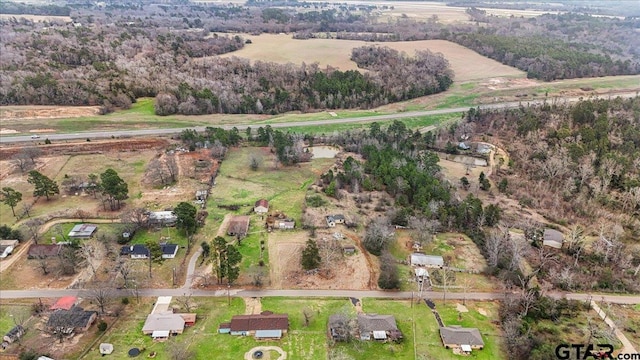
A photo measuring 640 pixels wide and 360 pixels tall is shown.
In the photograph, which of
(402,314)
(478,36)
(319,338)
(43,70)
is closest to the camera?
(319,338)

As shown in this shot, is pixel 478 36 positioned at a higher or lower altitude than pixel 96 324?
higher

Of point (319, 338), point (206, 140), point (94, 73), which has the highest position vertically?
point (94, 73)

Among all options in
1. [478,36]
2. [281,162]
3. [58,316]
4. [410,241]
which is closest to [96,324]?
[58,316]

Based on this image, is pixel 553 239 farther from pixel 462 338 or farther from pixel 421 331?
pixel 421 331

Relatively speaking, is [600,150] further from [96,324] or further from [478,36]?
[478,36]

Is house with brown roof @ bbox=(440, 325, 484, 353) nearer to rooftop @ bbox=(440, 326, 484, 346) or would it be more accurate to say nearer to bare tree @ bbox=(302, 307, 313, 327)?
rooftop @ bbox=(440, 326, 484, 346)

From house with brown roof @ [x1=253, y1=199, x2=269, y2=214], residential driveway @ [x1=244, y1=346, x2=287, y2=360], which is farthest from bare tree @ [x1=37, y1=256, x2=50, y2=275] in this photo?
residential driveway @ [x1=244, y1=346, x2=287, y2=360]

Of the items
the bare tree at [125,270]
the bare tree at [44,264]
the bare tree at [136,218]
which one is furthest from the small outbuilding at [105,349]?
the bare tree at [136,218]
